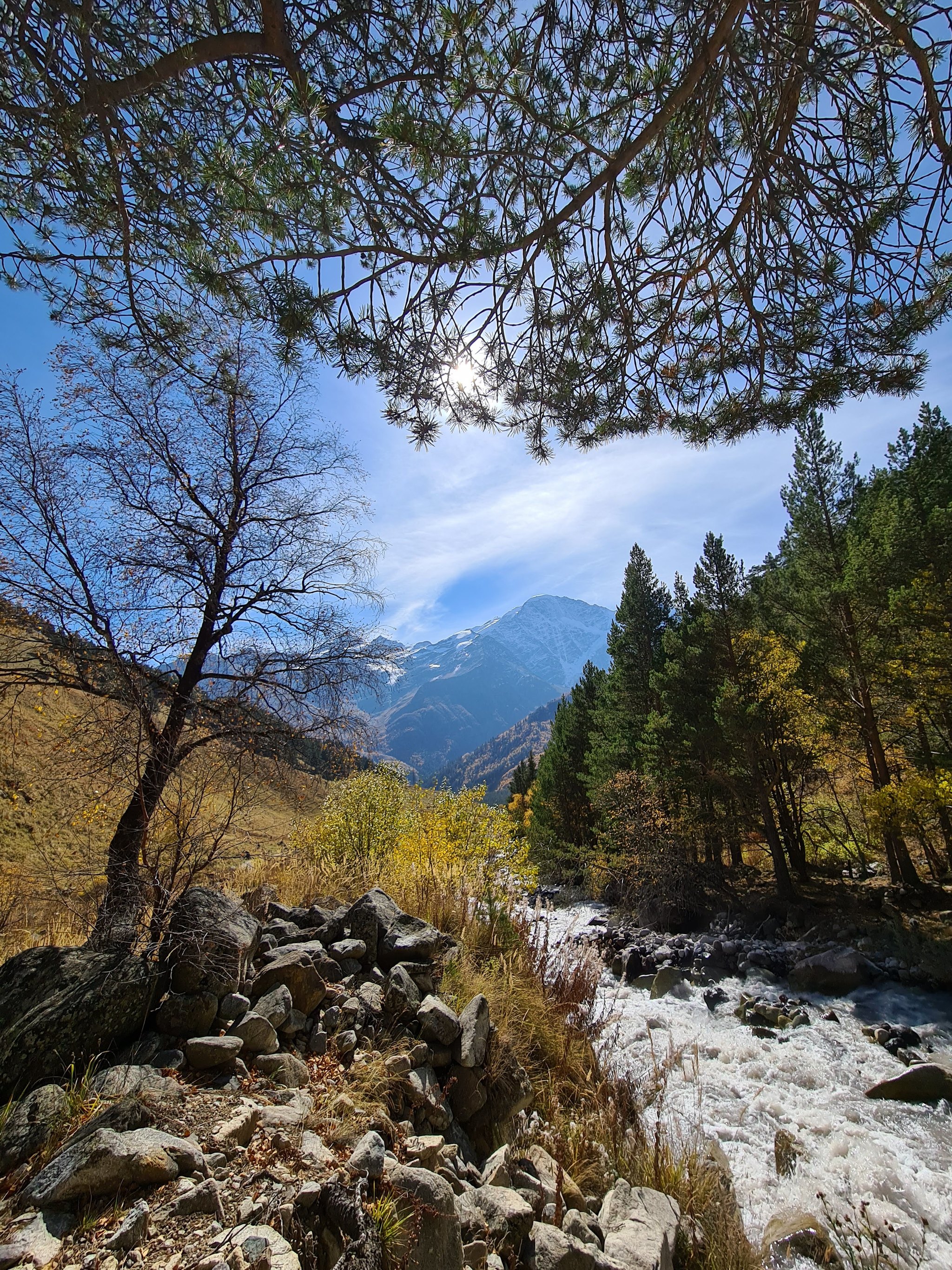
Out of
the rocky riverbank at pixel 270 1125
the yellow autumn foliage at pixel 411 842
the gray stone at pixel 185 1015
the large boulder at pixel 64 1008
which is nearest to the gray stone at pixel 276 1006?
the rocky riverbank at pixel 270 1125

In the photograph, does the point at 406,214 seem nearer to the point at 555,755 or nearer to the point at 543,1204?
the point at 543,1204

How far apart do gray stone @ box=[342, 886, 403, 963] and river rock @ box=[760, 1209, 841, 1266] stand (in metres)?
3.50

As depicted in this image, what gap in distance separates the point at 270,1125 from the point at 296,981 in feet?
3.93

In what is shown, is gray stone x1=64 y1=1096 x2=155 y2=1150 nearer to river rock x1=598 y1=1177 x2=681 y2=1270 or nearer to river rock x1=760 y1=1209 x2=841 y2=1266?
river rock x1=598 y1=1177 x2=681 y2=1270

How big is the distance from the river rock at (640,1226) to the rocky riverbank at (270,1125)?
0.5 inches

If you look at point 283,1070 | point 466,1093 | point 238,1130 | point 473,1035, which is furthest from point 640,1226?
point 238,1130

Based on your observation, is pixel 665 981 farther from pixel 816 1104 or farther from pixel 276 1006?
pixel 276 1006

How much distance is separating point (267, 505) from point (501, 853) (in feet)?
29.3

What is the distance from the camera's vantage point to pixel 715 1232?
126 inches

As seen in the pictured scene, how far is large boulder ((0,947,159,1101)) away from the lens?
2410mm

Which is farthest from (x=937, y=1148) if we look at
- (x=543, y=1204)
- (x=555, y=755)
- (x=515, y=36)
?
(x=555, y=755)

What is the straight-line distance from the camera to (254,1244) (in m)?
1.73

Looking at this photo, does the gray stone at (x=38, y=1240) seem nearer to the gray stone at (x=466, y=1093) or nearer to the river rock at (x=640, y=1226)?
the gray stone at (x=466, y=1093)

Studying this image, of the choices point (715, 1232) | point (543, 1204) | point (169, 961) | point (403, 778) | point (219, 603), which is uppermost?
point (219, 603)
